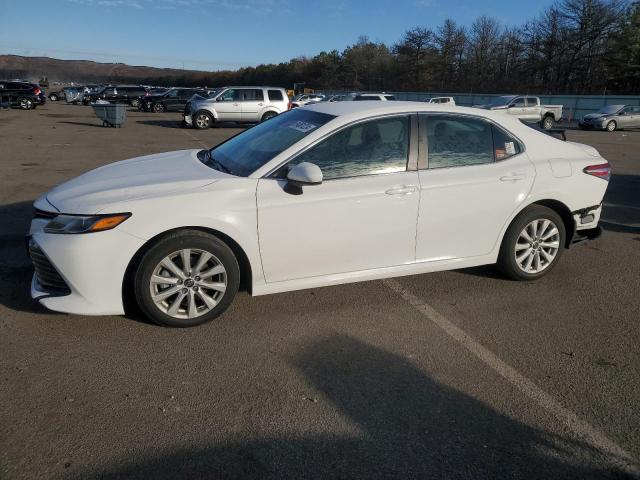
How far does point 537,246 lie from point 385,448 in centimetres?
280

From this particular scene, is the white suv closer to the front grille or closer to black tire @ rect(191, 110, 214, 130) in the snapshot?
black tire @ rect(191, 110, 214, 130)

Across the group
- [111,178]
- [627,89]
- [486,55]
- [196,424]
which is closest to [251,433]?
[196,424]

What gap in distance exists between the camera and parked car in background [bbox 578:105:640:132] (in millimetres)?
26875

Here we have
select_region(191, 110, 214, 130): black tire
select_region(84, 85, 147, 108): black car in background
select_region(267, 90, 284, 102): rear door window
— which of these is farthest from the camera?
select_region(84, 85, 147, 108): black car in background

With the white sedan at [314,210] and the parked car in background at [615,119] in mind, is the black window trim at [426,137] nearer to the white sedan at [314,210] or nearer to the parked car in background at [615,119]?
the white sedan at [314,210]

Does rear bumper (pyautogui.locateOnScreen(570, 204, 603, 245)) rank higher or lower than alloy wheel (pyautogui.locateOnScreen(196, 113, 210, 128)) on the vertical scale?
higher

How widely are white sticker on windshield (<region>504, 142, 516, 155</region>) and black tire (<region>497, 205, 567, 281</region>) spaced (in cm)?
51

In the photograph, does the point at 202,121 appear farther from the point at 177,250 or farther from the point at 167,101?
the point at 177,250

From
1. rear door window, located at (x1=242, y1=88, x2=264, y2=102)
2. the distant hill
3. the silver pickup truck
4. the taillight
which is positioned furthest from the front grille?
the distant hill

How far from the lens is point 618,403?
2896 millimetres

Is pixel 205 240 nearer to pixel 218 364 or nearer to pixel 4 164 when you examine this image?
pixel 218 364

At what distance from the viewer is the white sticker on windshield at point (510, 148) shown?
173 inches

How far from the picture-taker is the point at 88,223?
3.33 m

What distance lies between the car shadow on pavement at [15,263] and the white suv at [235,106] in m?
17.3
